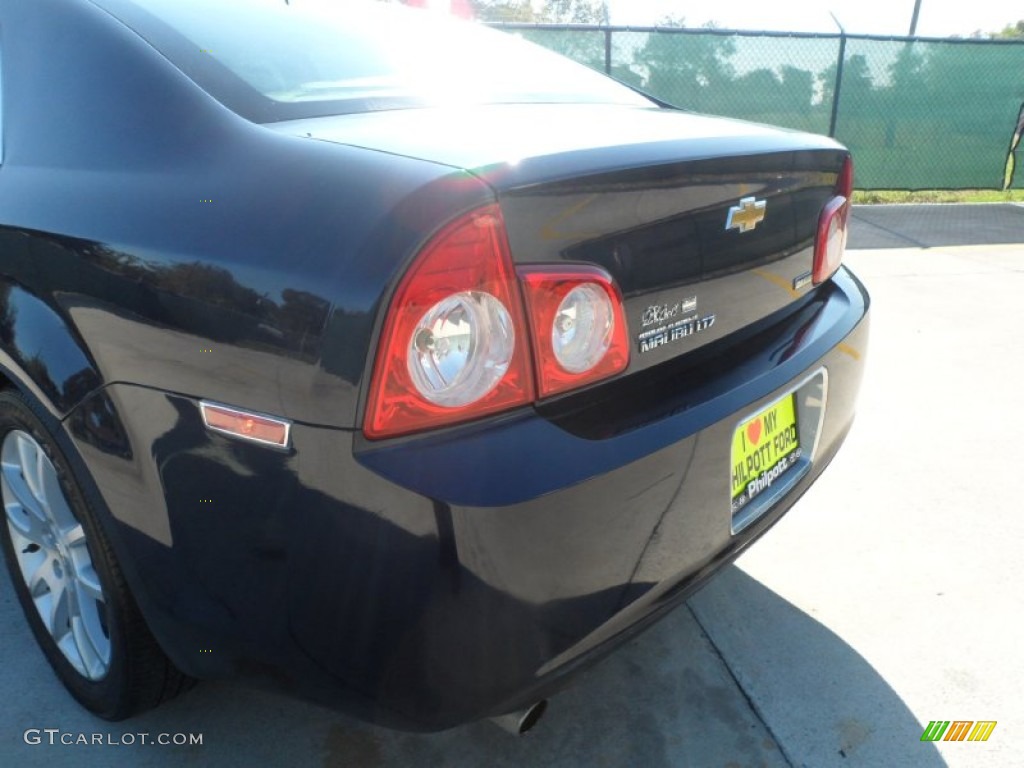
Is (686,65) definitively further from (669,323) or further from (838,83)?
(669,323)

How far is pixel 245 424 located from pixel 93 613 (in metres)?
0.93

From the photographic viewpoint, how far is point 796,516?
274cm

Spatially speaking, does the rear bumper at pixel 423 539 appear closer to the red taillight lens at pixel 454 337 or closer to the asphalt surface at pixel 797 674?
the red taillight lens at pixel 454 337

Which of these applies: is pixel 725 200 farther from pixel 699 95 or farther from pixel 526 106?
pixel 699 95

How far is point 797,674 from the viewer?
6.63 feet

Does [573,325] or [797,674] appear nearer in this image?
[573,325]

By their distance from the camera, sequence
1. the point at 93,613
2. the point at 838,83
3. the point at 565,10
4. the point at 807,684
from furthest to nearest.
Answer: the point at 565,10 → the point at 838,83 → the point at 807,684 → the point at 93,613

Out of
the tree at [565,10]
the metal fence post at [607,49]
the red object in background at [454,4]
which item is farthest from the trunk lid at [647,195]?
the tree at [565,10]

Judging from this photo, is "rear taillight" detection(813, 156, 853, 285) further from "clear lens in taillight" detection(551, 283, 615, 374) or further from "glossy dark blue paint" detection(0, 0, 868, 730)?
"clear lens in taillight" detection(551, 283, 615, 374)

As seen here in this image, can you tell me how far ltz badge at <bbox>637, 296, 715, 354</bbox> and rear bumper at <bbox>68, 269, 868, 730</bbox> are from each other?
0.07 metres

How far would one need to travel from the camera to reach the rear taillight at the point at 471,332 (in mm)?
1161

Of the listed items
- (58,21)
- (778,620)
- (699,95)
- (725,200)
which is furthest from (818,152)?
(699,95)

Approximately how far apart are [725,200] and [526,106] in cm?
55

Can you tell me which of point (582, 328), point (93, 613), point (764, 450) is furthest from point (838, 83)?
point (93, 613)
